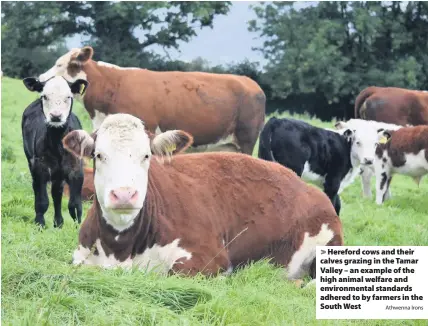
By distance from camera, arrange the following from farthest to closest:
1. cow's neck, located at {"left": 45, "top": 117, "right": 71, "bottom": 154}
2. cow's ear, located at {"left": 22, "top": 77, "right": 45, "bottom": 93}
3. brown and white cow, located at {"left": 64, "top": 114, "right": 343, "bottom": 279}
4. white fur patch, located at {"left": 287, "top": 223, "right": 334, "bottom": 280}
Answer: cow's ear, located at {"left": 22, "top": 77, "right": 45, "bottom": 93}
cow's neck, located at {"left": 45, "top": 117, "right": 71, "bottom": 154}
white fur patch, located at {"left": 287, "top": 223, "right": 334, "bottom": 280}
brown and white cow, located at {"left": 64, "top": 114, "right": 343, "bottom": 279}

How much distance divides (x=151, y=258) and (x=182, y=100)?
237 inches

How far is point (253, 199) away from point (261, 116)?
20.7ft

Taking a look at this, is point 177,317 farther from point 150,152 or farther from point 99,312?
point 150,152

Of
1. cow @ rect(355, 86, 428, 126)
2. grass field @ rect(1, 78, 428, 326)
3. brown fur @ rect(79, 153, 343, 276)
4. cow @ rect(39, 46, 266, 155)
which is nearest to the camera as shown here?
grass field @ rect(1, 78, 428, 326)

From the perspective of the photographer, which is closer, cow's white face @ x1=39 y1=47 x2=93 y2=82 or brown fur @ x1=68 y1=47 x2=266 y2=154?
cow's white face @ x1=39 y1=47 x2=93 y2=82

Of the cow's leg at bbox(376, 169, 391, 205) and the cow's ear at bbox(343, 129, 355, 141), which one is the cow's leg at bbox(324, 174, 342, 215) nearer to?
the cow's ear at bbox(343, 129, 355, 141)

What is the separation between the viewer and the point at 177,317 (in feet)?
13.6

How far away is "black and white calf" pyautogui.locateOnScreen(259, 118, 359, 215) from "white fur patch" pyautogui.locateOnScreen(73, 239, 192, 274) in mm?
5359

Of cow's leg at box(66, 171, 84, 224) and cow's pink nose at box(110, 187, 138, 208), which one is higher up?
cow's pink nose at box(110, 187, 138, 208)

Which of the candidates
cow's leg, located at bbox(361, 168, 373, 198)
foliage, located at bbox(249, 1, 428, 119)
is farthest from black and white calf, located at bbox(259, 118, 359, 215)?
foliage, located at bbox(249, 1, 428, 119)

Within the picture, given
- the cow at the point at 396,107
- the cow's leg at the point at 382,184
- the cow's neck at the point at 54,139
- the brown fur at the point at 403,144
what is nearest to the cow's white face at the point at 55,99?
the cow's neck at the point at 54,139

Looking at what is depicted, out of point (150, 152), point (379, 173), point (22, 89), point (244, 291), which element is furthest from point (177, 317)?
point (22, 89)

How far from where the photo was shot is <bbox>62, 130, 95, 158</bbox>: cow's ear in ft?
17.7

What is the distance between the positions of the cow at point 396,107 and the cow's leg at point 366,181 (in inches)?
193
